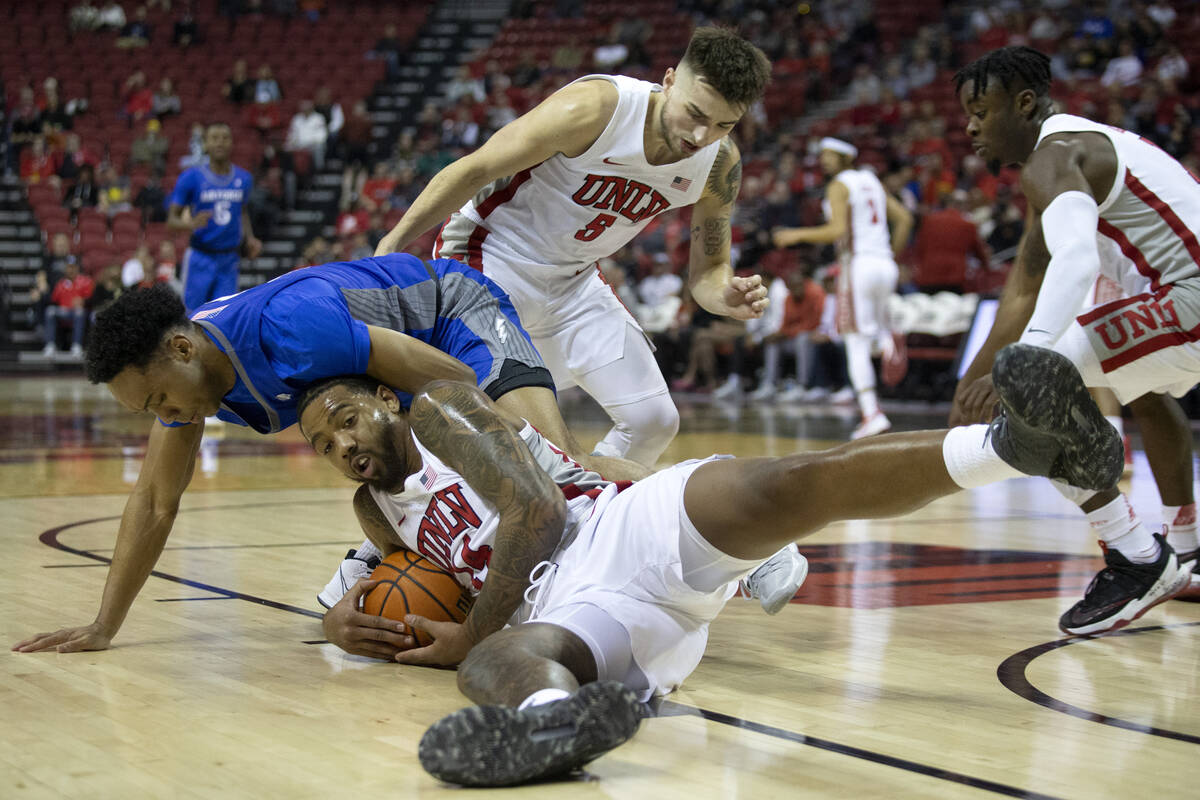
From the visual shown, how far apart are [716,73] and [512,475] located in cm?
156

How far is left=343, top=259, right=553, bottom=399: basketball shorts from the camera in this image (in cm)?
337

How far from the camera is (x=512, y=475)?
2707 mm

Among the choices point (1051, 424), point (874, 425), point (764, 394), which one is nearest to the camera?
point (1051, 424)

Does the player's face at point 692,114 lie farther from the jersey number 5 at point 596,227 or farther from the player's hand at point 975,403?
the player's hand at point 975,403

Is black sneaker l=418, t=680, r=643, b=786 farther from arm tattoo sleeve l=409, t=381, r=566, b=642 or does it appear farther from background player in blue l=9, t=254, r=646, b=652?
background player in blue l=9, t=254, r=646, b=652

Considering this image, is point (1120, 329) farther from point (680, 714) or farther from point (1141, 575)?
point (680, 714)

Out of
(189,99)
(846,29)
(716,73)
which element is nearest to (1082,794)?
(716,73)

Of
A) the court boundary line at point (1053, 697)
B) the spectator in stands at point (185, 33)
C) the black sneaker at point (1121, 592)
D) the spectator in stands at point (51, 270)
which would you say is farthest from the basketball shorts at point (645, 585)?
the spectator in stands at point (185, 33)

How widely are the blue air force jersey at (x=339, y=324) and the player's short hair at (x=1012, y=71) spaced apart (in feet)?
4.87

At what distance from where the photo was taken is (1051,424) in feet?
7.24

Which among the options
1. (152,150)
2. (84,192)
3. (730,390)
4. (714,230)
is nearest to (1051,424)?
(714,230)

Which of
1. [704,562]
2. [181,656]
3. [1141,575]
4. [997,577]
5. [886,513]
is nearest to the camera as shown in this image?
[886,513]

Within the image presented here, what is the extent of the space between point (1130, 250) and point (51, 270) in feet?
57.1

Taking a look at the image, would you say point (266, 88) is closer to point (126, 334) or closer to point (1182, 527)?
point (1182, 527)
